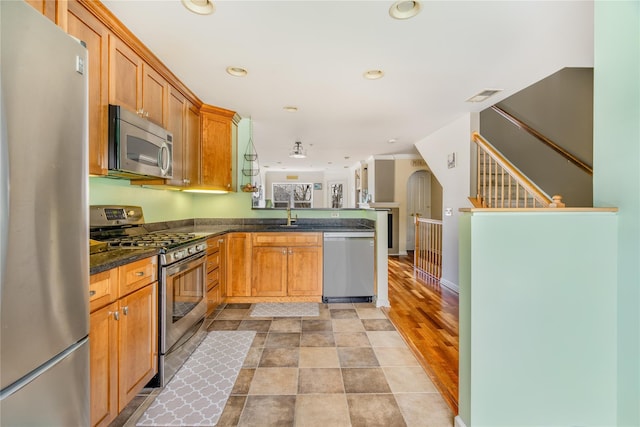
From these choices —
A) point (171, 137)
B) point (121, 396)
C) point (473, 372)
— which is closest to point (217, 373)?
point (121, 396)

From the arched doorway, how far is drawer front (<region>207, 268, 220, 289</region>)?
5377 millimetres

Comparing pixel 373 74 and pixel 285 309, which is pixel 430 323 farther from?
pixel 373 74

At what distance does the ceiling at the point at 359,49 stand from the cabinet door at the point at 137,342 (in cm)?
173

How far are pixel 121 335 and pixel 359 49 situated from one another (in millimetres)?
2364

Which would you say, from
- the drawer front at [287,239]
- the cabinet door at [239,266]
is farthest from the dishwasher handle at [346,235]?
the cabinet door at [239,266]

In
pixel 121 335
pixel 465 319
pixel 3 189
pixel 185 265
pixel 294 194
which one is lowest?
pixel 121 335

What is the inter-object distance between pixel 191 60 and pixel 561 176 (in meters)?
4.71

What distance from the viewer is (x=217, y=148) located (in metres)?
3.51

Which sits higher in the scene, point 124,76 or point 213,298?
point 124,76

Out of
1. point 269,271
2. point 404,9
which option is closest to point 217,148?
point 269,271

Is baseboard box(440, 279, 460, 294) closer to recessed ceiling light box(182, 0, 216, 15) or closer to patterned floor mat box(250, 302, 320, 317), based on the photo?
patterned floor mat box(250, 302, 320, 317)

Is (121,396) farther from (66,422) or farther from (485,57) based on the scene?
(485,57)

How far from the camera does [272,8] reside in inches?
66.8

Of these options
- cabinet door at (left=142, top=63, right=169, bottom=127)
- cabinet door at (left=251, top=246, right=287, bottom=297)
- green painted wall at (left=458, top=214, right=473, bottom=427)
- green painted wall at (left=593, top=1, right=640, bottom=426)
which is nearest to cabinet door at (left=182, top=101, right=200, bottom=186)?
cabinet door at (left=142, top=63, right=169, bottom=127)
